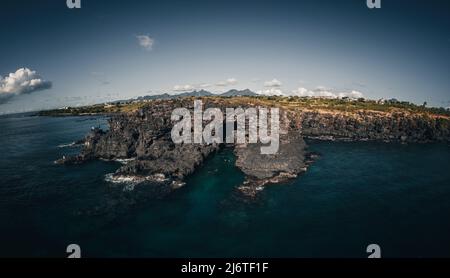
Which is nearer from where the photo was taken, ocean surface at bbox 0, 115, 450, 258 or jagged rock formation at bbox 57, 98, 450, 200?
ocean surface at bbox 0, 115, 450, 258

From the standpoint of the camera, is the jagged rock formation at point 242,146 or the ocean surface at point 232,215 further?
the jagged rock formation at point 242,146

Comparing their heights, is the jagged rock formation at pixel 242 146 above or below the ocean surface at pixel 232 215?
above

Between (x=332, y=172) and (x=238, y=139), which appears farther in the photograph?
(x=238, y=139)

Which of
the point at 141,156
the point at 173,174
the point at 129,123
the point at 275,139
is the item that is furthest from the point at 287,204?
the point at 129,123

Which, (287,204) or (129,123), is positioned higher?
(129,123)

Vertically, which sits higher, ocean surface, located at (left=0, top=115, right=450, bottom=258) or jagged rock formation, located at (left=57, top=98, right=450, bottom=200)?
jagged rock formation, located at (left=57, top=98, right=450, bottom=200)
